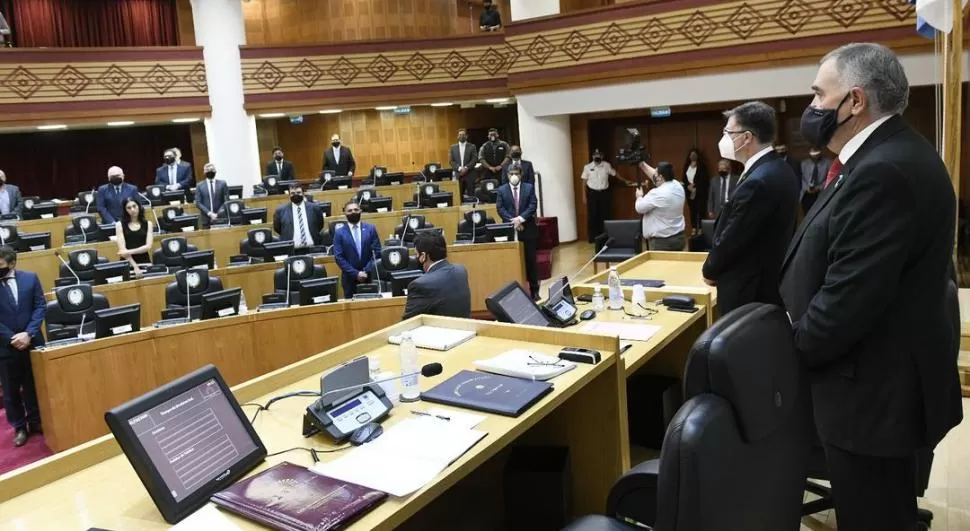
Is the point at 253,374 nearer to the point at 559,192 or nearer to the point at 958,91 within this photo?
the point at 958,91

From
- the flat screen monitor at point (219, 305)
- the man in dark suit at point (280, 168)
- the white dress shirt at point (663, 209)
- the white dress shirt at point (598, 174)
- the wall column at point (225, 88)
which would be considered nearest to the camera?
the flat screen monitor at point (219, 305)

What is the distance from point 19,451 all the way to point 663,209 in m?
5.23

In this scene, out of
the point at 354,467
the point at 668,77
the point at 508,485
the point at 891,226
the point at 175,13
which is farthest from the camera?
the point at 175,13

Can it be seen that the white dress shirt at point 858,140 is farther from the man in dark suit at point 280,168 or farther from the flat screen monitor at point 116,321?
the man in dark suit at point 280,168

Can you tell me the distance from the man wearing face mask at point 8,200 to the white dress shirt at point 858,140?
10793 mm

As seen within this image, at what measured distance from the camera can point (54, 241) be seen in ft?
32.4

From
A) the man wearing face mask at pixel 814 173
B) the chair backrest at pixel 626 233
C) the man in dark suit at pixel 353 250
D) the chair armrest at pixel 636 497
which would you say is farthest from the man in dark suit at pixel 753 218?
the man wearing face mask at pixel 814 173

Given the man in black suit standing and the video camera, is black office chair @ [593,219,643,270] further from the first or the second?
the man in black suit standing

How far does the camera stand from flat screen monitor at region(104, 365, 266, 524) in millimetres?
1783

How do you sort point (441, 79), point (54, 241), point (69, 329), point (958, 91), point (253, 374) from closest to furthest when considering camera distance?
point (958, 91) → point (69, 329) → point (253, 374) → point (54, 241) → point (441, 79)

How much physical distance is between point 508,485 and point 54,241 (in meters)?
9.19

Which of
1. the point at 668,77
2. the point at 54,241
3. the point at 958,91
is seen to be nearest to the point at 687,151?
the point at 668,77

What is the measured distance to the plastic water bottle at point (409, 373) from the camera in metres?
2.43

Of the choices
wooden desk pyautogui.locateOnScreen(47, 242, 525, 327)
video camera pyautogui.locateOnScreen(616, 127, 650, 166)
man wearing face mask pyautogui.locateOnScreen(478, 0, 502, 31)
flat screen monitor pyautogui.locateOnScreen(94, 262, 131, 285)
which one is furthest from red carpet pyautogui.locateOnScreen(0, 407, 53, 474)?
man wearing face mask pyautogui.locateOnScreen(478, 0, 502, 31)
